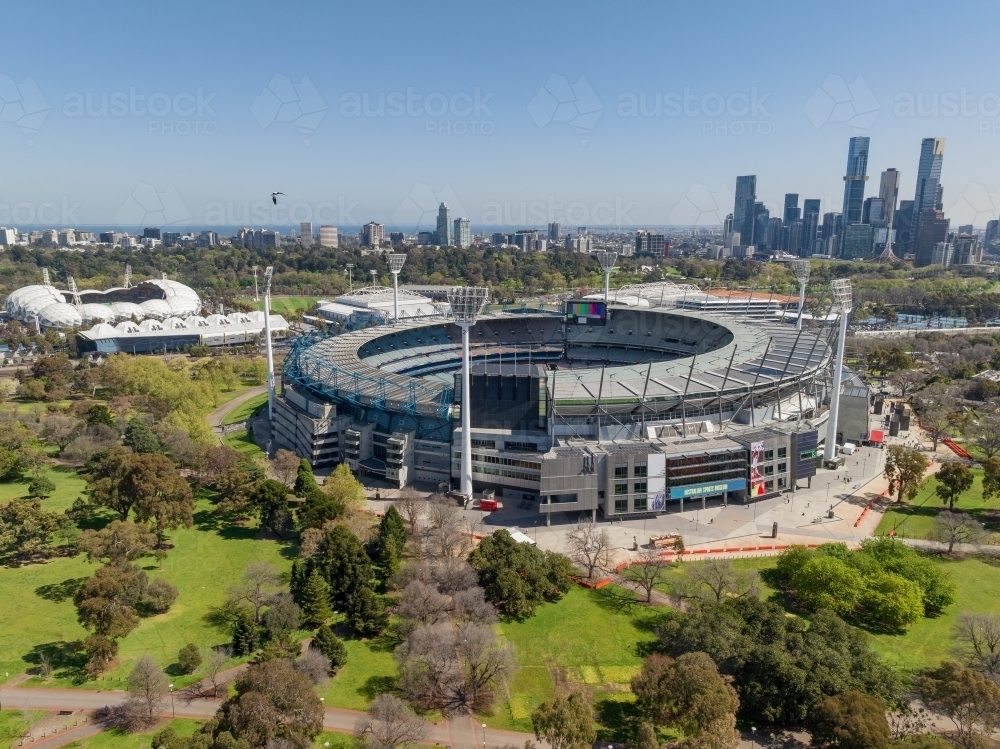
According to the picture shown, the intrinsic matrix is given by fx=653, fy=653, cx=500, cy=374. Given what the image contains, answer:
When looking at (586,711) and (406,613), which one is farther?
(406,613)

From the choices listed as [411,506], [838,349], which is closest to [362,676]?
[411,506]

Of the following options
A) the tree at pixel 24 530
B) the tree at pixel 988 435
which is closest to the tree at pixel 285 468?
the tree at pixel 24 530

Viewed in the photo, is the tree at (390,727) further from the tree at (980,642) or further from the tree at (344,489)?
the tree at (980,642)

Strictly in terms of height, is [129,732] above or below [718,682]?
below

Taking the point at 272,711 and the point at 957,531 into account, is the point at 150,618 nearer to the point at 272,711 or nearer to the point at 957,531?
the point at 272,711

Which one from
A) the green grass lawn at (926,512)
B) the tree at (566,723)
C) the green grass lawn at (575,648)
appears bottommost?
the green grass lawn at (575,648)

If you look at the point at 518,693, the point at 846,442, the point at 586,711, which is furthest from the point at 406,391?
the point at 846,442

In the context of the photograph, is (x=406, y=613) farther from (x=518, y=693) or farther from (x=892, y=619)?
(x=892, y=619)
